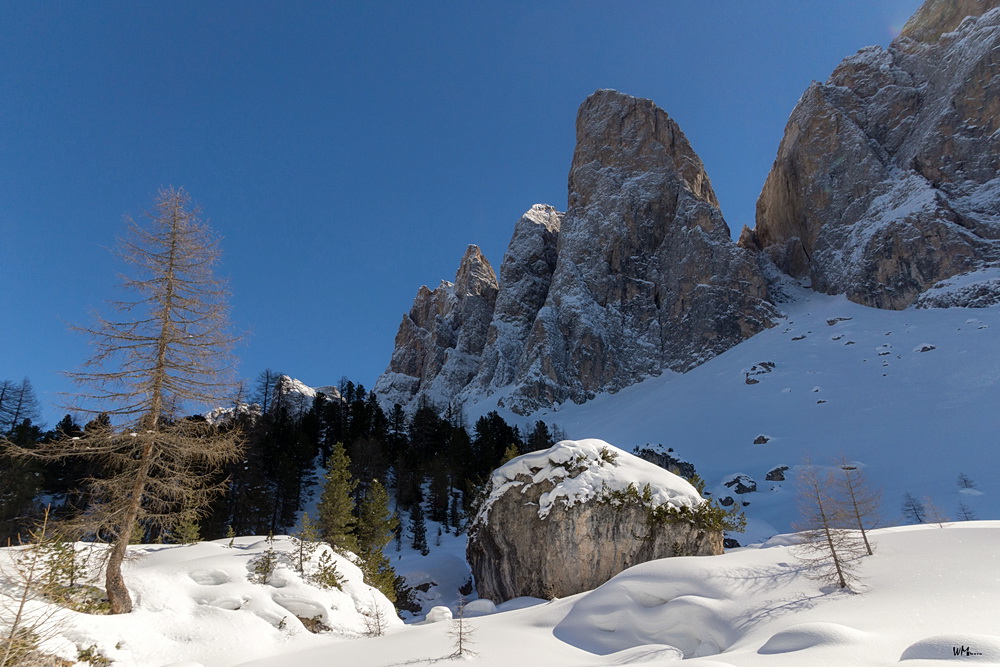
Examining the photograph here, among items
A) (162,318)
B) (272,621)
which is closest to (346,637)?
(272,621)

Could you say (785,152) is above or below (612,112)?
below

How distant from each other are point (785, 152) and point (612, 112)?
41310mm

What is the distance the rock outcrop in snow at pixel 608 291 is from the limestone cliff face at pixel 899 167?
51.3 feet

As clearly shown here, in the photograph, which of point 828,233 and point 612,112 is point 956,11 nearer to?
point 828,233

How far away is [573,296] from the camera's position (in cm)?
10825

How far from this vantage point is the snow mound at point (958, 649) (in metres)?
5.77

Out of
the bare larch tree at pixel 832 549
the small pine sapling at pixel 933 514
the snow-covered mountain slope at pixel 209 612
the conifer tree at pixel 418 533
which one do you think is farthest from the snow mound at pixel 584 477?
the small pine sapling at pixel 933 514

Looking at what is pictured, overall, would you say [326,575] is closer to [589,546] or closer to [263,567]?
[263,567]

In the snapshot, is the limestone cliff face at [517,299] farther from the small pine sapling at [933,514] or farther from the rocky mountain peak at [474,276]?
the small pine sapling at [933,514]

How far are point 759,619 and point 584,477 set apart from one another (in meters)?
9.97

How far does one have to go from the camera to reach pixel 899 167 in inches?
3703

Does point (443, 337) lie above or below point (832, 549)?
above

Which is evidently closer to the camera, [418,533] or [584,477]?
[584,477]

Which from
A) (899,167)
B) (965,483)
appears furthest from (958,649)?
(899,167)
